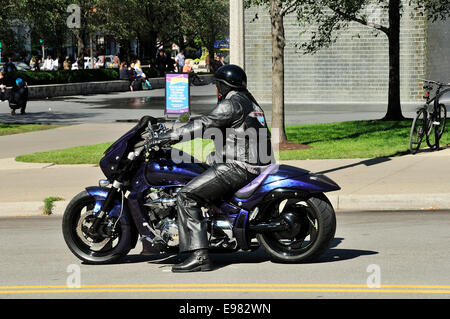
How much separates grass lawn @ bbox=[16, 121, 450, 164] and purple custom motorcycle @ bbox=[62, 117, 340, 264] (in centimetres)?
558

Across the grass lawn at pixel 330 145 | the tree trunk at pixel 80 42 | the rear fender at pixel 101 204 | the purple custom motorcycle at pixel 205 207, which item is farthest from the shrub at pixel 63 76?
the purple custom motorcycle at pixel 205 207

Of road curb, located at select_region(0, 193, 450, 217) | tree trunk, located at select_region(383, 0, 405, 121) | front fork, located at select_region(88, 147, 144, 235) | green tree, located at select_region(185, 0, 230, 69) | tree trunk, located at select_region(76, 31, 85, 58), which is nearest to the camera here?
front fork, located at select_region(88, 147, 144, 235)

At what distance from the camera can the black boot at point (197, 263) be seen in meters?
7.04

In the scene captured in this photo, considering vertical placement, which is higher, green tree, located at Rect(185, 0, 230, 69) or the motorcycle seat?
green tree, located at Rect(185, 0, 230, 69)

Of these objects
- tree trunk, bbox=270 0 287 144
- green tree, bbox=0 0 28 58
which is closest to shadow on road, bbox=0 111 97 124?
green tree, bbox=0 0 28 58

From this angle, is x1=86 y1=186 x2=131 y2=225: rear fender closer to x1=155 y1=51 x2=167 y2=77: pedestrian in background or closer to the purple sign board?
the purple sign board

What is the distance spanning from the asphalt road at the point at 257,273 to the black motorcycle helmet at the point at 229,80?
1583 mm

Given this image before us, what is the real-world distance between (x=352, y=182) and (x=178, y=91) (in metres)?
11.0

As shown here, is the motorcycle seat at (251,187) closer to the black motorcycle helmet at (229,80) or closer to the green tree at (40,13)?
the black motorcycle helmet at (229,80)

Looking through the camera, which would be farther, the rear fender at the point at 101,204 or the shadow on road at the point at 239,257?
the shadow on road at the point at 239,257

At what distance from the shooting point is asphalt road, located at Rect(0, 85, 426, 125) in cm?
2461

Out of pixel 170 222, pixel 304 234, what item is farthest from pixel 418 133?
pixel 170 222

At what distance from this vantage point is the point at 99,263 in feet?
24.6

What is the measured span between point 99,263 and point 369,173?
6048 millimetres
